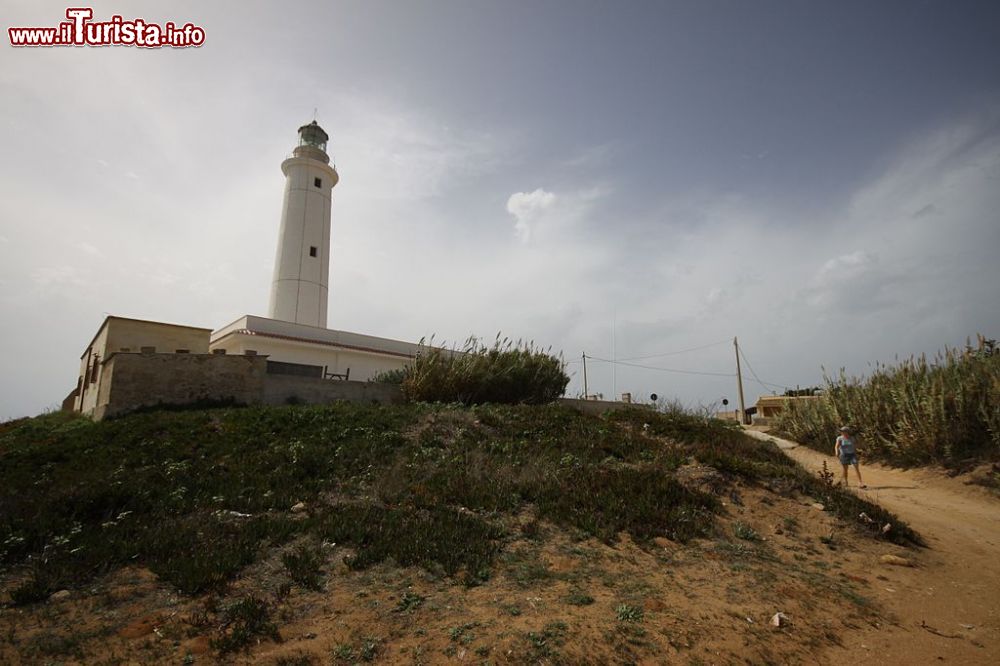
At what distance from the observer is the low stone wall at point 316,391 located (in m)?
17.2

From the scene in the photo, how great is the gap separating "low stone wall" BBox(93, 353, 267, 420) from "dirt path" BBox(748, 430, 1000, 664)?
16573mm

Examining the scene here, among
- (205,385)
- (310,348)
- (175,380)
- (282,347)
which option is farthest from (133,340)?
(310,348)

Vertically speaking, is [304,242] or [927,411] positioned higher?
[304,242]

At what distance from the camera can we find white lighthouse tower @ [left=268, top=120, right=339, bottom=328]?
91.9ft

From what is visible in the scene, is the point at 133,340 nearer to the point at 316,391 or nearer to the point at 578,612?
the point at 316,391

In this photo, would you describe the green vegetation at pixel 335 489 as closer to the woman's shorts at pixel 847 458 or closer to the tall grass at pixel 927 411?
the woman's shorts at pixel 847 458

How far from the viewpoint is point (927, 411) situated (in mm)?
13227

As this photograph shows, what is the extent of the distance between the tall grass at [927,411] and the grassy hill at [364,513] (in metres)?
4.32

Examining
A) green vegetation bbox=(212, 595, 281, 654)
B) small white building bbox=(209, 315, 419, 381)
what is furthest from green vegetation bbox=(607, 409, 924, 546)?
small white building bbox=(209, 315, 419, 381)

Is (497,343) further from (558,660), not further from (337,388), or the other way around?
(558,660)

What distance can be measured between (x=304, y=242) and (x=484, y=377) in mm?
16118

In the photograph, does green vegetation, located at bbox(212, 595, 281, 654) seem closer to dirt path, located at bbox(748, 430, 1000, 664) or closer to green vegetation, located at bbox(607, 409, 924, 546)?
dirt path, located at bbox(748, 430, 1000, 664)

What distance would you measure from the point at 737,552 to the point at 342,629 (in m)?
5.08

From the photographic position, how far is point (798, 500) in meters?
8.88
